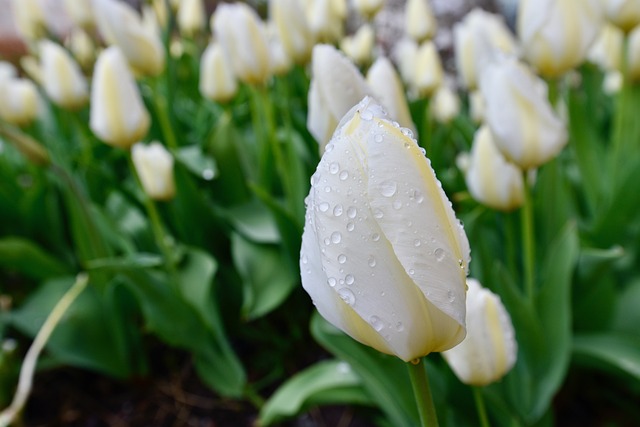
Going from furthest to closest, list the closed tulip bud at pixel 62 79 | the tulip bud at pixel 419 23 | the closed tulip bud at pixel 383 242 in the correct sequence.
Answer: the tulip bud at pixel 419 23 < the closed tulip bud at pixel 62 79 < the closed tulip bud at pixel 383 242

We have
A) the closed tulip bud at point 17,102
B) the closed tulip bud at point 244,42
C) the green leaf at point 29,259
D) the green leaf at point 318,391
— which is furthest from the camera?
the closed tulip bud at point 17,102

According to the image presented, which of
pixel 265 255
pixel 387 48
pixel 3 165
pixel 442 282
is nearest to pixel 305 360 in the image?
pixel 265 255

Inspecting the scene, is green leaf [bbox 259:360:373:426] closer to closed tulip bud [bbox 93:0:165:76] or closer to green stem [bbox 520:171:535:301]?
green stem [bbox 520:171:535:301]

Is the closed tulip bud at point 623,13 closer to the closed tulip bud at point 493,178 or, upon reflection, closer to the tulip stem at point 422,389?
the closed tulip bud at point 493,178

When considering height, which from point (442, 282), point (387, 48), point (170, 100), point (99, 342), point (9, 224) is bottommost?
point (387, 48)

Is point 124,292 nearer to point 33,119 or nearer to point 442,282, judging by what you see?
point 33,119

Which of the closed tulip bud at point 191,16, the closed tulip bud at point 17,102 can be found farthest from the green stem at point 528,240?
the closed tulip bud at point 191,16

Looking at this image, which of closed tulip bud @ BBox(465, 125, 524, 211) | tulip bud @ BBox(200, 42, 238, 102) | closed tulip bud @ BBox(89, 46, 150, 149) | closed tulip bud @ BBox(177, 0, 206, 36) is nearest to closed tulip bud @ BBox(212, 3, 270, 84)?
closed tulip bud @ BBox(89, 46, 150, 149)
